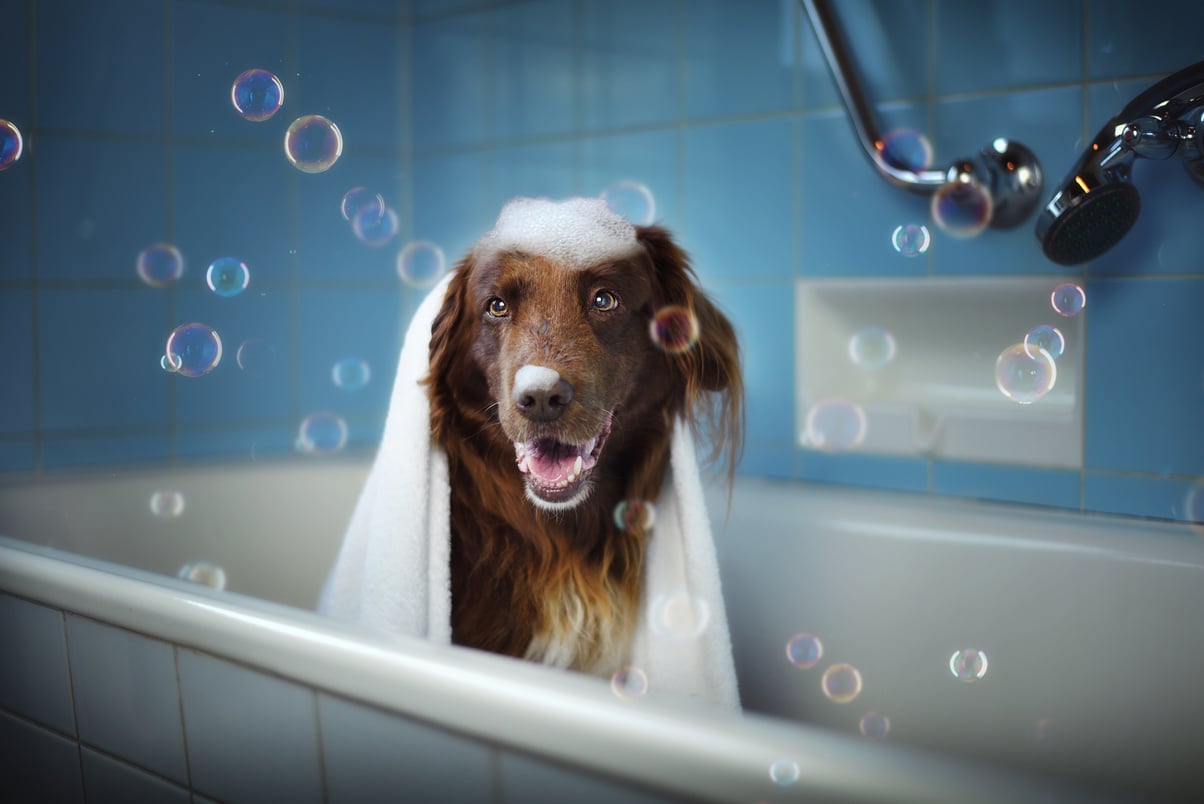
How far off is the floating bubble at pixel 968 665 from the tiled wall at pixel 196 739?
2.74ft

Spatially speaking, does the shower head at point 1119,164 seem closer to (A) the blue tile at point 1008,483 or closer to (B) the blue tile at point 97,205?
(A) the blue tile at point 1008,483

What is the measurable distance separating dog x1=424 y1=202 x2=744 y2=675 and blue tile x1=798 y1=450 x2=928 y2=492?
515 mm

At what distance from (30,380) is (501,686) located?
1.59 metres

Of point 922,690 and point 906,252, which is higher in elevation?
point 906,252

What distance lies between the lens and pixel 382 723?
2.65ft

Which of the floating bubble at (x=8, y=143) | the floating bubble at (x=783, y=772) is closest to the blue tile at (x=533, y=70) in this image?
the floating bubble at (x=8, y=143)

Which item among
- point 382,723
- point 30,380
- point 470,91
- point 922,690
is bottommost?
point 922,690

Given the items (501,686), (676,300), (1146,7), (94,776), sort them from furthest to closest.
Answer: (1146,7), (676,300), (94,776), (501,686)

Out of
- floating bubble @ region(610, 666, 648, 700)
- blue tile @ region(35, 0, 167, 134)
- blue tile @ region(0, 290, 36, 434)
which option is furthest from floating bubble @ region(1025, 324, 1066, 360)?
blue tile @ region(0, 290, 36, 434)

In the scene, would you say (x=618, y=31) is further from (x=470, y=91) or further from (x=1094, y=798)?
(x=1094, y=798)

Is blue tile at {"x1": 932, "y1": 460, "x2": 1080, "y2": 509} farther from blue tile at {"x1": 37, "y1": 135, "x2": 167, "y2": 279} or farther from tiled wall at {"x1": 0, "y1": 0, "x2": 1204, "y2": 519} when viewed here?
blue tile at {"x1": 37, "y1": 135, "x2": 167, "y2": 279}

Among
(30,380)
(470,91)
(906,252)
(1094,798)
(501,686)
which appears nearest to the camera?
(1094,798)

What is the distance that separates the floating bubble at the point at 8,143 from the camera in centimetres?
161

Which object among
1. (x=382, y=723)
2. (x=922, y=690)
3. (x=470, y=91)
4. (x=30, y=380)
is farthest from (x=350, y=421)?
(x=382, y=723)
